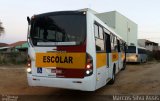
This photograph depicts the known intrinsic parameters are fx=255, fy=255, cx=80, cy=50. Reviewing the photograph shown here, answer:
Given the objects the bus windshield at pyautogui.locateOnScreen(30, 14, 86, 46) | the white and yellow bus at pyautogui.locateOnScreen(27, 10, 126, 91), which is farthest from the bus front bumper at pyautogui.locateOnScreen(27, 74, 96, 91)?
the bus windshield at pyautogui.locateOnScreen(30, 14, 86, 46)

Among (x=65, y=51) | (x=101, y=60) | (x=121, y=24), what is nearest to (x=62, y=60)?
(x=65, y=51)

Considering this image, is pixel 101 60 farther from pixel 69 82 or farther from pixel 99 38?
pixel 69 82

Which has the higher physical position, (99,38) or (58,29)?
Result: (58,29)

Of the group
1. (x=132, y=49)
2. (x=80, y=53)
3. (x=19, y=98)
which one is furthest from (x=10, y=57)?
(x=80, y=53)

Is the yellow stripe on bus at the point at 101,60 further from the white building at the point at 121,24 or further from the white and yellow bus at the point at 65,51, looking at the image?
the white building at the point at 121,24

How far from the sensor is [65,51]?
329 inches

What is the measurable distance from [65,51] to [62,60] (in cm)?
32

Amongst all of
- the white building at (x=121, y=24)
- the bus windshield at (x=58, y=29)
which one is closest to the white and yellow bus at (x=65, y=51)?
the bus windshield at (x=58, y=29)

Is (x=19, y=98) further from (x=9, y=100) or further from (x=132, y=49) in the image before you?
(x=132, y=49)

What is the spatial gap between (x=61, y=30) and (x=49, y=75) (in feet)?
5.14

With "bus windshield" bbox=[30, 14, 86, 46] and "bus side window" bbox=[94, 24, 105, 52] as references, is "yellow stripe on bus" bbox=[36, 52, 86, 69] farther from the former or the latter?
"bus side window" bbox=[94, 24, 105, 52]

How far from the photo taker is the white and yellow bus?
8164 mm

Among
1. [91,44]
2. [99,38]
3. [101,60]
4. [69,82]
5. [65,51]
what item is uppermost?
[99,38]

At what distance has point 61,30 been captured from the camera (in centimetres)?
860
